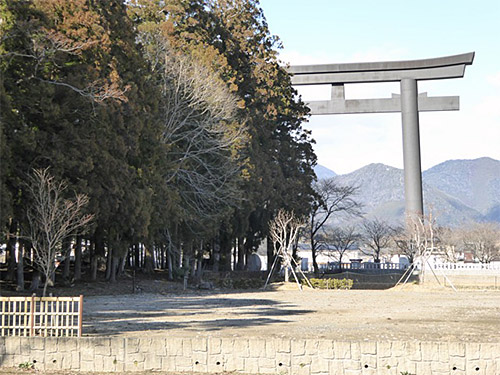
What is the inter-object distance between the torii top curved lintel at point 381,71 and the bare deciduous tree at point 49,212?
23.1 meters

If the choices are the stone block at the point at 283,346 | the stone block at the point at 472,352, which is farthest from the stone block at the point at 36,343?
the stone block at the point at 472,352

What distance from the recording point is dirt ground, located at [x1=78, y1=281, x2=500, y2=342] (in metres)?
14.6

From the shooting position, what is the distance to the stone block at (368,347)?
10242mm

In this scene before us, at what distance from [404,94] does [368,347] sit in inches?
1365

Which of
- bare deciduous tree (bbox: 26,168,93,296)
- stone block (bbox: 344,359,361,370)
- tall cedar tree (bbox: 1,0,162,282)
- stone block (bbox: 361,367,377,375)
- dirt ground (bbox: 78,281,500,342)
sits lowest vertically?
stone block (bbox: 361,367,377,375)

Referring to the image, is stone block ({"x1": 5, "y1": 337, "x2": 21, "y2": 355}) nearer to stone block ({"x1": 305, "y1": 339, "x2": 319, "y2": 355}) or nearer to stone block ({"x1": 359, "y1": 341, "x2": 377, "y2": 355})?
stone block ({"x1": 305, "y1": 339, "x2": 319, "y2": 355})

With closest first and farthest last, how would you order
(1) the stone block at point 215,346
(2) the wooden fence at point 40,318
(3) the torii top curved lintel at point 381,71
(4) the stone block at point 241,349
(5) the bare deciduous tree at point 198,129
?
(4) the stone block at point 241,349, (1) the stone block at point 215,346, (2) the wooden fence at point 40,318, (5) the bare deciduous tree at point 198,129, (3) the torii top curved lintel at point 381,71

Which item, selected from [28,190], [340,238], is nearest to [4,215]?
[28,190]

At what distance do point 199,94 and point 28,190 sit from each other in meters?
11.8

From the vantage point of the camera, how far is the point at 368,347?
10.3m

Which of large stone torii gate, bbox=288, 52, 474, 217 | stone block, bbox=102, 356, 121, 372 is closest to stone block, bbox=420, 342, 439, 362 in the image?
stone block, bbox=102, 356, 121, 372

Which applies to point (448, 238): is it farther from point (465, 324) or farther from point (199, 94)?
point (465, 324)

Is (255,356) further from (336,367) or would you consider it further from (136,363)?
(136,363)

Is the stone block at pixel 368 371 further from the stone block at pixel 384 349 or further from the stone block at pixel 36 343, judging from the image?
the stone block at pixel 36 343
